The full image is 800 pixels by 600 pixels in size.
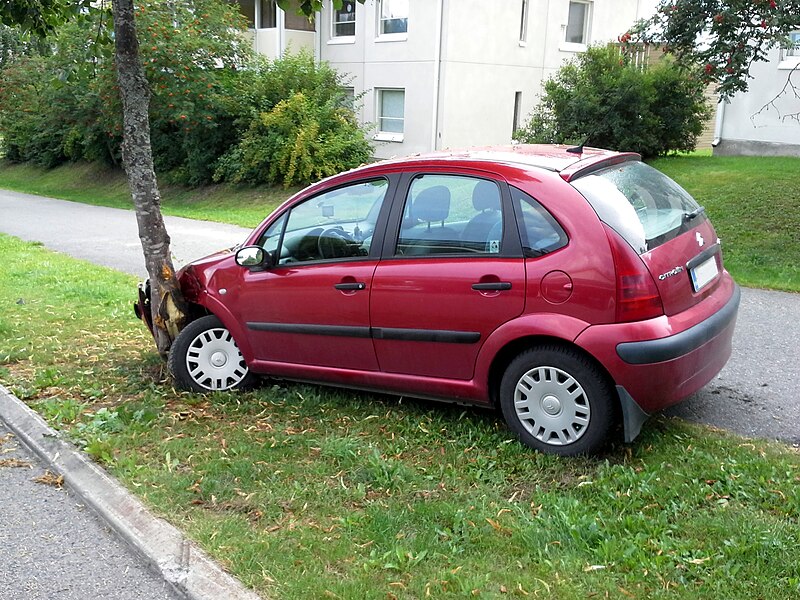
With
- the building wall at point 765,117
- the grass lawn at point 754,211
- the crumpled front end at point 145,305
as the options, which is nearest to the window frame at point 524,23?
the building wall at point 765,117

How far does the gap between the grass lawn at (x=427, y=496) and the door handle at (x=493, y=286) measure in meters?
0.89

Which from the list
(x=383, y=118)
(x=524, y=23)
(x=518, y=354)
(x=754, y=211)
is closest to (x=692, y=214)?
(x=518, y=354)

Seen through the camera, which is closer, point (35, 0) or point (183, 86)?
point (35, 0)

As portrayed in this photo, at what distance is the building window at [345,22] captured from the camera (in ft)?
83.1

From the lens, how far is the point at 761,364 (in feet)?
20.1

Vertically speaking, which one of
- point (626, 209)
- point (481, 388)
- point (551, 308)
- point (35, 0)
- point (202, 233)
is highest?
point (35, 0)

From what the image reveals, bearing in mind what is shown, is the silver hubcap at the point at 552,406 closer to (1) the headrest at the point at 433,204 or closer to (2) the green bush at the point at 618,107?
(1) the headrest at the point at 433,204

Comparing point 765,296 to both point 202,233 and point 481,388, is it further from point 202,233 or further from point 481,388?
point 202,233

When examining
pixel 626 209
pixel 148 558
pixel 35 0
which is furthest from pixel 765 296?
pixel 35 0

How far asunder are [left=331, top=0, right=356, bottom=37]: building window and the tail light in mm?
22738

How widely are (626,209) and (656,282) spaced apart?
18.3 inches

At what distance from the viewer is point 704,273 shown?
4707 mm

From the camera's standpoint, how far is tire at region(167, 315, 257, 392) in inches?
228

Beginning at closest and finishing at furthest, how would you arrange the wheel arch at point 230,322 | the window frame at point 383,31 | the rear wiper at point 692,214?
1. the rear wiper at point 692,214
2. the wheel arch at point 230,322
3. the window frame at point 383,31
